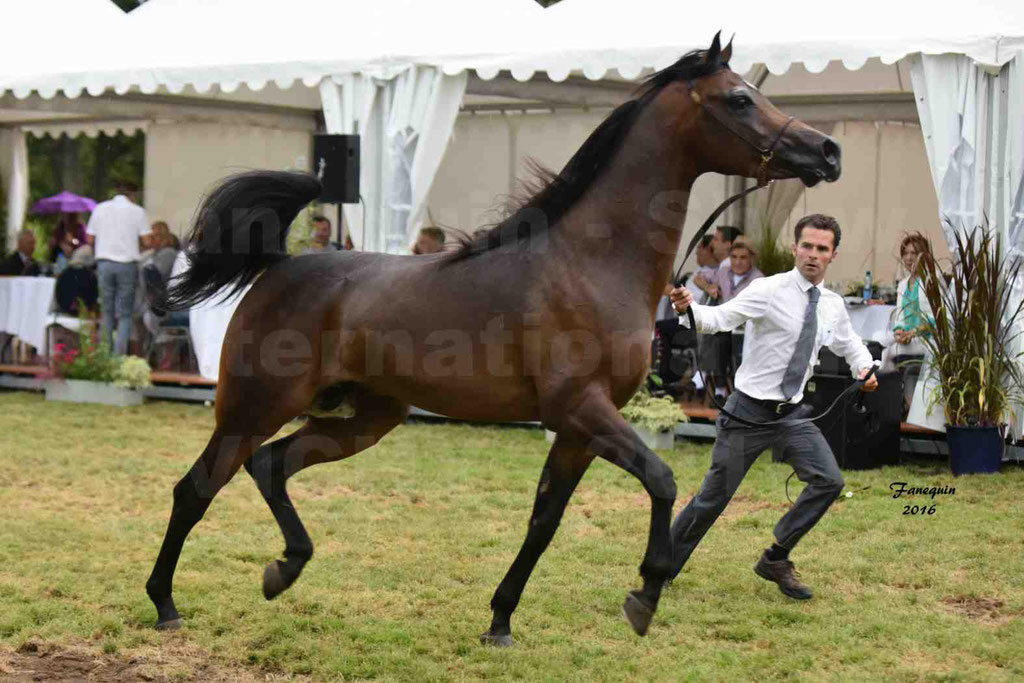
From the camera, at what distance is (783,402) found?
210 inches

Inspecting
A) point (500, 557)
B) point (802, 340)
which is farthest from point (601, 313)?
point (500, 557)

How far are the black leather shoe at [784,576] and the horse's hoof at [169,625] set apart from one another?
2393 mm

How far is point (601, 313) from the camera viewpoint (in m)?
4.20

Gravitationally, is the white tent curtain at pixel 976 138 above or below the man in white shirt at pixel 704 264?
above

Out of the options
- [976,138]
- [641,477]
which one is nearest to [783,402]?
[641,477]

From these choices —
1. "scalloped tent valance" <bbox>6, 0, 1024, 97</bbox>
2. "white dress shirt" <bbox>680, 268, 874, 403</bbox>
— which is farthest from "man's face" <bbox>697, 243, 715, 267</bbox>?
"white dress shirt" <bbox>680, 268, 874, 403</bbox>

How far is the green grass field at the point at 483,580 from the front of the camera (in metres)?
4.46

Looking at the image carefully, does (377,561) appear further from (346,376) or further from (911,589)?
(911,589)

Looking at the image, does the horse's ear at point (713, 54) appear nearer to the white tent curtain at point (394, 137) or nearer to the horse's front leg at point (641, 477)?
the horse's front leg at point (641, 477)

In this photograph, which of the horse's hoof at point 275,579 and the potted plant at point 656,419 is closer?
the horse's hoof at point 275,579

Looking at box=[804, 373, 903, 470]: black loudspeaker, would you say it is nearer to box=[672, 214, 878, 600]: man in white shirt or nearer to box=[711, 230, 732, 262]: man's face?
box=[672, 214, 878, 600]: man in white shirt

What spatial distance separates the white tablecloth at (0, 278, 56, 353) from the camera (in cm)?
1249

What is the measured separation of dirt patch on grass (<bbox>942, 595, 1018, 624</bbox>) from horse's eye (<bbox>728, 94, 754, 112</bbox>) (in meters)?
2.28

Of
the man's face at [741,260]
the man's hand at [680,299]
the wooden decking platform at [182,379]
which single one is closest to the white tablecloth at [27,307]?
the wooden decking platform at [182,379]
